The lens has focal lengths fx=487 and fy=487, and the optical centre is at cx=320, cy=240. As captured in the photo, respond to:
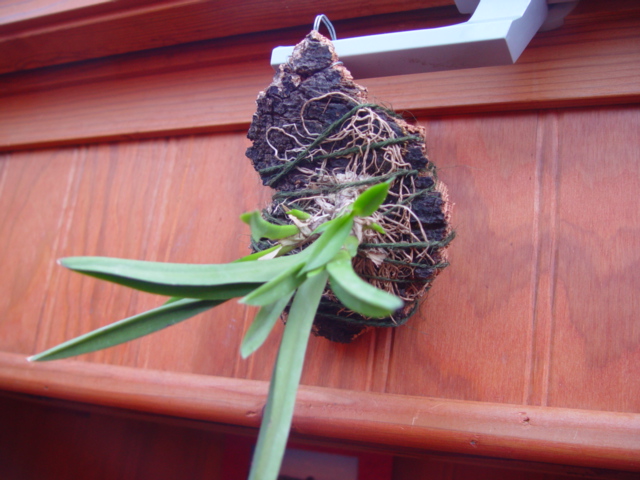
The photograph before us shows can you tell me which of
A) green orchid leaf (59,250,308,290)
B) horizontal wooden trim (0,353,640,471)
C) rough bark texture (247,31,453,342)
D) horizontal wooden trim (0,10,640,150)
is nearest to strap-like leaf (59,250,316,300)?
green orchid leaf (59,250,308,290)

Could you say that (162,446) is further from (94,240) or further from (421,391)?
(421,391)

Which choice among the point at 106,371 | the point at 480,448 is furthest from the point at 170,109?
the point at 480,448

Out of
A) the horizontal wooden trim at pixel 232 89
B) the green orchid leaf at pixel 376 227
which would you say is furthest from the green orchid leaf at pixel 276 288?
the horizontal wooden trim at pixel 232 89

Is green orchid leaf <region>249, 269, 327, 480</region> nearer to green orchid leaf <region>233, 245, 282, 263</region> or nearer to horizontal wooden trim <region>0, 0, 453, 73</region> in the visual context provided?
green orchid leaf <region>233, 245, 282, 263</region>

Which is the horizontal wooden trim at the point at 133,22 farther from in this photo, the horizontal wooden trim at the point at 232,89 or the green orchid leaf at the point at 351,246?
the green orchid leaf at the point at 351,246

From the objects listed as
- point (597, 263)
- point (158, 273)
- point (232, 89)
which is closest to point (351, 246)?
point (158, 273)
